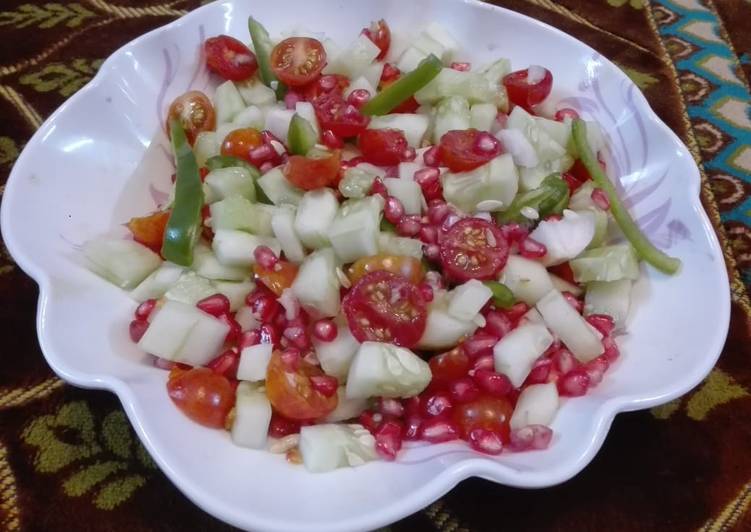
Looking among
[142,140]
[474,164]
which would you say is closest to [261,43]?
[142,140]

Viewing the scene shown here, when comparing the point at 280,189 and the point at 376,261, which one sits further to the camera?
the point at 280,189

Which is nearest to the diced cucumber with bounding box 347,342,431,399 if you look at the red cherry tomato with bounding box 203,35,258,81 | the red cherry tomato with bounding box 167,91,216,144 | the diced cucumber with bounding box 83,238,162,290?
the diced cucumber with bounding box 83,238,162,290

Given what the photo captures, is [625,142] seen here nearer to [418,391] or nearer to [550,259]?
[550,259]

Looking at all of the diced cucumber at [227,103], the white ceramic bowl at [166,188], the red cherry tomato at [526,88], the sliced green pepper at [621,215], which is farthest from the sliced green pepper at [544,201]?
the diced cucumber at [227,103]

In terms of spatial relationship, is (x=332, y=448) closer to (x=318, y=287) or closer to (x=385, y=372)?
(x=385, y=372)

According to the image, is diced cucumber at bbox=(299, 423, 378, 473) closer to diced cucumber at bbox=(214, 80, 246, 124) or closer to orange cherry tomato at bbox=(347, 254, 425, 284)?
orange cherry tomato at bbox=(347, 254, 425, 284)

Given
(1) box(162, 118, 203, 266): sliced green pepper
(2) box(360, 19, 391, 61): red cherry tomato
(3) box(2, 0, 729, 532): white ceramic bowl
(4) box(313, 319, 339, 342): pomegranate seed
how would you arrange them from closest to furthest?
(3) box(2, 0, 729, 532): white ceramic bowl, (4) box(313, 319, 339, 342): pomegranate seed, (1) box(162, 118, 203, 266): sliced green pepper, (2) box(360, 19, 391, 61): red cherry tomato

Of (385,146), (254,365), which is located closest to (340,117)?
(385,146)
